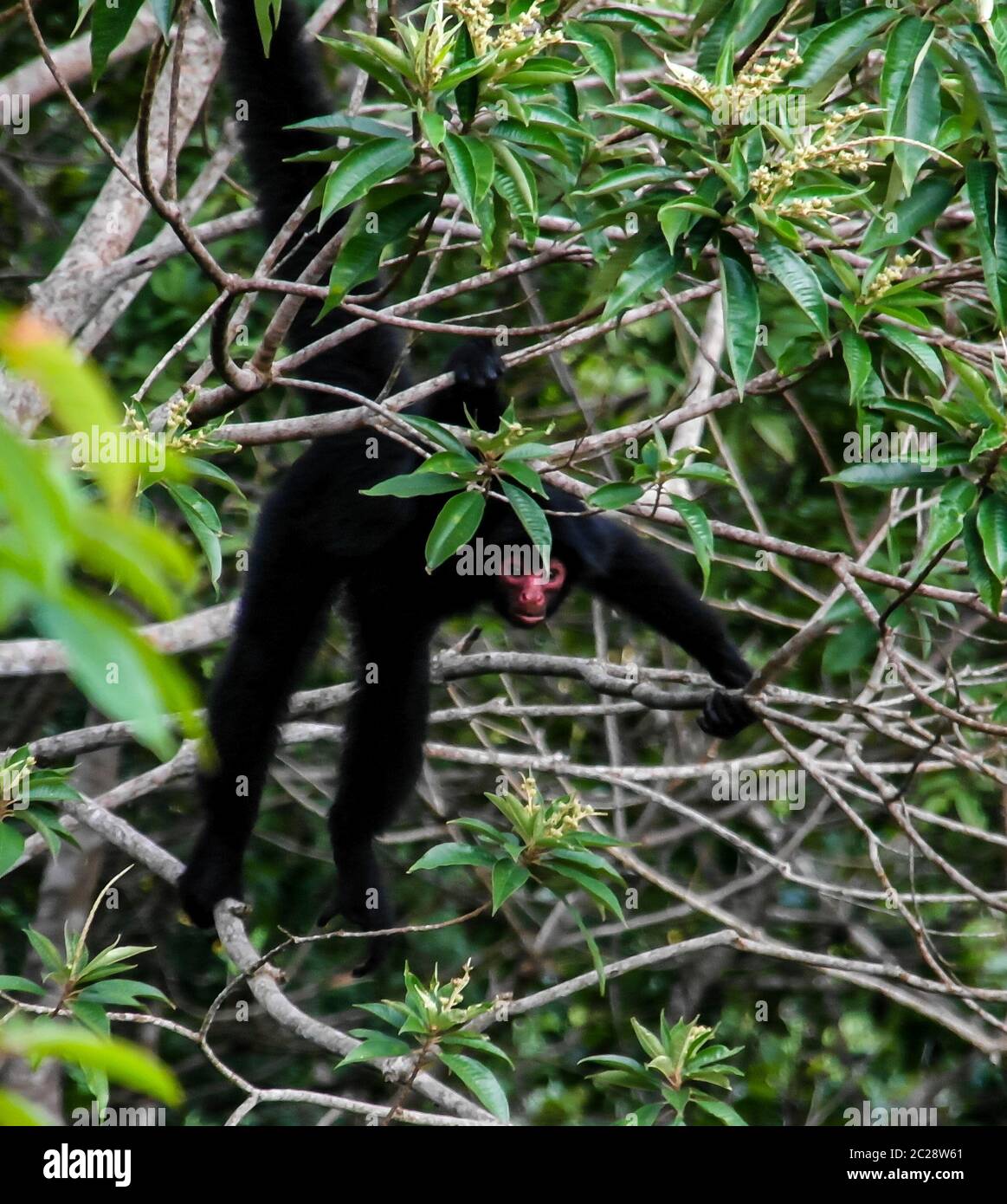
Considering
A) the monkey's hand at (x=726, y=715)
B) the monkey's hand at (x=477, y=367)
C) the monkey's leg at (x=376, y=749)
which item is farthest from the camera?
the monkey's leg at (x=376, y=749)

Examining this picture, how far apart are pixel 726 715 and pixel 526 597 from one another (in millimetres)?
1088

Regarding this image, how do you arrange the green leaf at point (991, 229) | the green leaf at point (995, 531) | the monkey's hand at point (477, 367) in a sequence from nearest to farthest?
the green leaf at point (991, 229) → the green leaf at point (995, 531) → the monkey's hand at point (477, 367)

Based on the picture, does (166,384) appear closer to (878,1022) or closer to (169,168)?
(169,168)

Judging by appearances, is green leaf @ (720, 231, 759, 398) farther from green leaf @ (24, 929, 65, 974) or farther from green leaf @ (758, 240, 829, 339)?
green leaf @ (24, 929, 65, 974)

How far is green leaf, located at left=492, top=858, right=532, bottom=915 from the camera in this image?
4153 mm

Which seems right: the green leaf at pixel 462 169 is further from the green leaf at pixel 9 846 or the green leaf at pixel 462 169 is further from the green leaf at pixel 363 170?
the green leaf at pixel 9 846

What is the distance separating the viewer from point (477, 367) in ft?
17.4

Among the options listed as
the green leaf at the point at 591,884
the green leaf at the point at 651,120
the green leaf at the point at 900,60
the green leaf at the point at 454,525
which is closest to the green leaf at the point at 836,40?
the green leaf at the point at 900,60

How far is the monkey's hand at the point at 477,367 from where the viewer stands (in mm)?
5289

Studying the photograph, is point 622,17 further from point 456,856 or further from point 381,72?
point 456,856

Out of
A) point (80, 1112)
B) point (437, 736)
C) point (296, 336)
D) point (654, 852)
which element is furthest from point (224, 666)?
point (654, 852)

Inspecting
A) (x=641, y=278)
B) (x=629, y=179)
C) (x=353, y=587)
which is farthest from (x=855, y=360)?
(x=353, y=587)

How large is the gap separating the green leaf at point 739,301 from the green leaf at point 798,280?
3.4 inches
